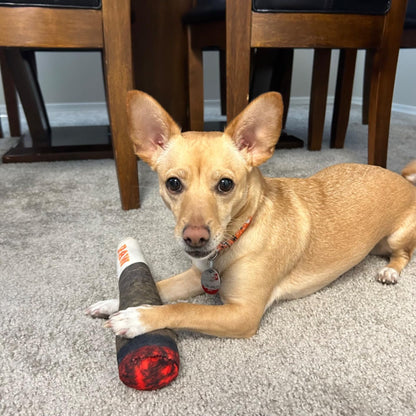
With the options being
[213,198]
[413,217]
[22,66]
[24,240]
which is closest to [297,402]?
[213,198]

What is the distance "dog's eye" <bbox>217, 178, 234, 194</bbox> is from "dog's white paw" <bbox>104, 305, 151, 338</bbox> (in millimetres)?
366

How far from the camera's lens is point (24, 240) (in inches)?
60.3

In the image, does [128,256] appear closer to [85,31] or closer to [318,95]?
[85,31]

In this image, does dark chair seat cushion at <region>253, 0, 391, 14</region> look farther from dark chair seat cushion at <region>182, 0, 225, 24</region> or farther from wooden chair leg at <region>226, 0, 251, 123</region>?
dark chair seat cushion at <region>182, 0, 225, 24</region>

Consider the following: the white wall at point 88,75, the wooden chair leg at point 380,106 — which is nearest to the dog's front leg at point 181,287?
the wooden chair leg at point 380,106

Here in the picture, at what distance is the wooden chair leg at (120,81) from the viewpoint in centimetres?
159

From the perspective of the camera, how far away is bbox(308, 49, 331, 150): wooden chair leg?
279cm

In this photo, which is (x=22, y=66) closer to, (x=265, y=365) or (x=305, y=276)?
(x=305, y=276)

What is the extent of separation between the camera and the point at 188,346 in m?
0.97

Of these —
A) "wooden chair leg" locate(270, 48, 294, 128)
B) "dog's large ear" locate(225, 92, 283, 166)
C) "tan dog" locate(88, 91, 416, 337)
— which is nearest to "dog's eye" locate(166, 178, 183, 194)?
"tan dog" locate(88, 91, 416, 337)

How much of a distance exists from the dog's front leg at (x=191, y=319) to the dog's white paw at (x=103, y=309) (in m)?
0.19

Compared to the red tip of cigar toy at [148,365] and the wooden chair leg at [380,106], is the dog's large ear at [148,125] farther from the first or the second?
the wooden chair leg at [380,106]

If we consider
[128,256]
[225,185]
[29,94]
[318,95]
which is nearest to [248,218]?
[225,185]

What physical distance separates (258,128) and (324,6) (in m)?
0.97
